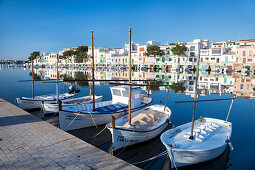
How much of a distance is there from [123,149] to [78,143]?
2.63m

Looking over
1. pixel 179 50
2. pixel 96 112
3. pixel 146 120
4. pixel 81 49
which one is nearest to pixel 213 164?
pixel 146 120

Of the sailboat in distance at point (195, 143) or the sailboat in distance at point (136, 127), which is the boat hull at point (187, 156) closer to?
the sailboat in distance at point (195, 143)

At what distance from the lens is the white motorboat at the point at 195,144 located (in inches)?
281

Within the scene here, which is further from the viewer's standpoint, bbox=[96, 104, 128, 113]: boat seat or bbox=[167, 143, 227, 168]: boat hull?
bbox=[96, 104, 128, 113]: boat seat

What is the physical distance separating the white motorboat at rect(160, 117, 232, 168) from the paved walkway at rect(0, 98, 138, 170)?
2.40 metres

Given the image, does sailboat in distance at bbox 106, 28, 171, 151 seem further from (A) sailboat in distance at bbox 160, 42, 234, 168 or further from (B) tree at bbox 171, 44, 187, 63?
(B) tree at bbox 171, 44, 187, 63

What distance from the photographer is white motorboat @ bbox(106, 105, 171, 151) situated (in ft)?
28.9

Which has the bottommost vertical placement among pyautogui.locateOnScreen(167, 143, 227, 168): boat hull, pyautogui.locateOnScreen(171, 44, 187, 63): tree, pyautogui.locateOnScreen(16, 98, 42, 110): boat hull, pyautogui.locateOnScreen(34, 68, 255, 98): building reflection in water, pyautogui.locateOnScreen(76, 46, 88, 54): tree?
pyautogui.locateOnScreen(167, 143, 227, 168): boat hull

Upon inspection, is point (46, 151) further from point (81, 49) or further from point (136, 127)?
point (81, 49)

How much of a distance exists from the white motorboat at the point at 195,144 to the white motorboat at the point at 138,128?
1440mm

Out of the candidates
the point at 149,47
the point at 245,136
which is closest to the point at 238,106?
the point at 245,136

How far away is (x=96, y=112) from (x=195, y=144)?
277 inches

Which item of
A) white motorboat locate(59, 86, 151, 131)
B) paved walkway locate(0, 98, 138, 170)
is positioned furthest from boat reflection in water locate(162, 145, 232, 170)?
white motorboat locate(59, 86, 151, 131)

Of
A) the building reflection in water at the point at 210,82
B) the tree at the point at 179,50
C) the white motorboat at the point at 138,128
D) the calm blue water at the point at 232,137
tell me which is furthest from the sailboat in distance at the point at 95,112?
the tree at the point at 179,50
